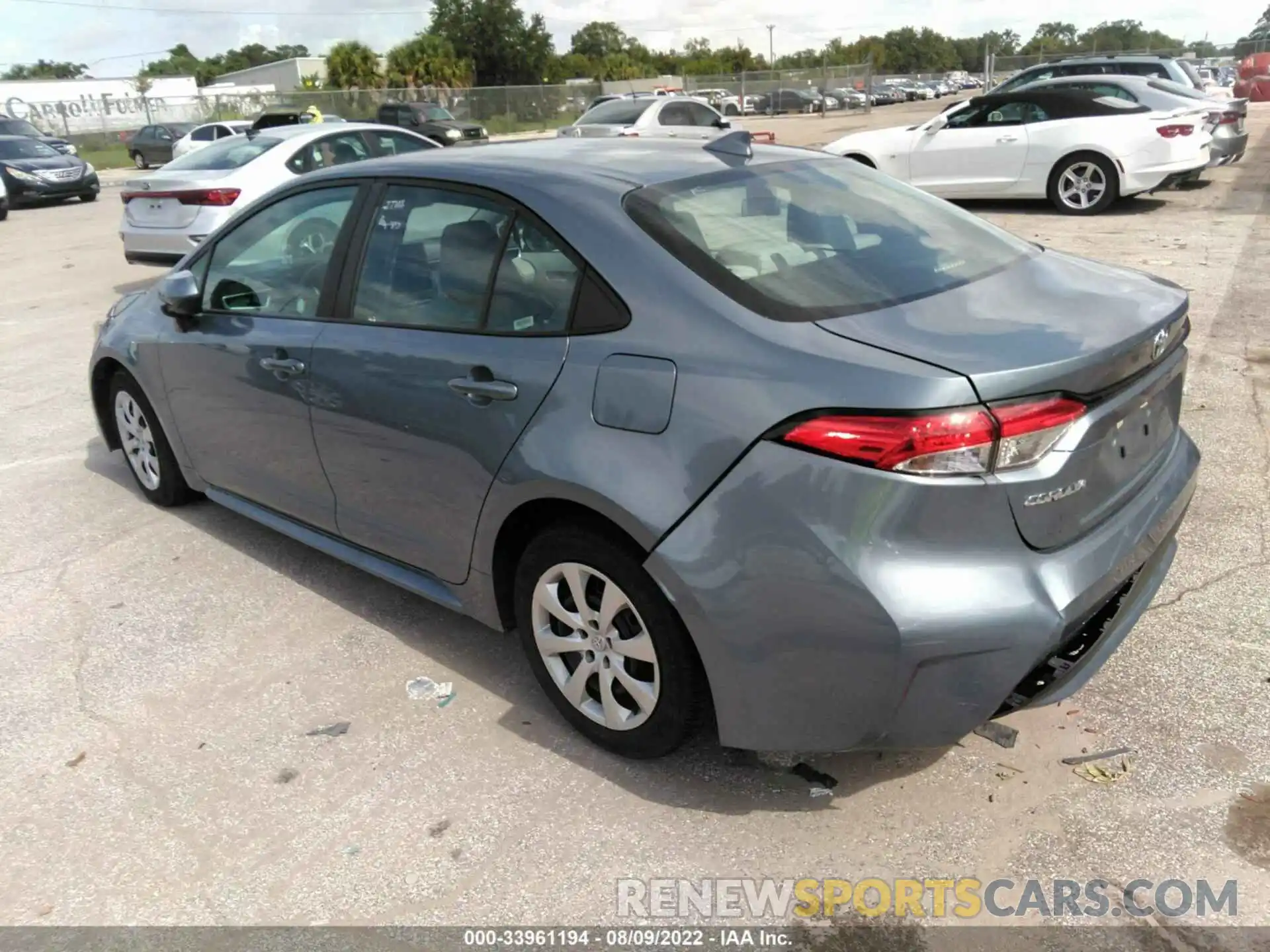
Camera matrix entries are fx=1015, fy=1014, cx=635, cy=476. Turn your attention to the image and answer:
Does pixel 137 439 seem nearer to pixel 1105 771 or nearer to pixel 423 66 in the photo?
pixel 1105 771

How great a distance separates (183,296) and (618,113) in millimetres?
14564

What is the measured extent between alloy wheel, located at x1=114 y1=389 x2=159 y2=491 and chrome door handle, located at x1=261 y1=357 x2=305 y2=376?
139 centimetres

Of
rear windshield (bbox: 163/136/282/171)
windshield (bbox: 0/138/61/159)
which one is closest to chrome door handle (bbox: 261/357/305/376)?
rear windshield (bbox: 163/136/282/171)

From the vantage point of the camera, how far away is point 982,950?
231 centimetres

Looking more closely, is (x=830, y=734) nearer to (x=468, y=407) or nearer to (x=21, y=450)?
(x=468, y=407)

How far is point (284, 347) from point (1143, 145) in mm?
11057

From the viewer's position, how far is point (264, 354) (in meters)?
3.83

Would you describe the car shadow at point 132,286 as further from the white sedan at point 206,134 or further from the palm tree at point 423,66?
the palm tree at point 423,66

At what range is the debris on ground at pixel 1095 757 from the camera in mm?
2885

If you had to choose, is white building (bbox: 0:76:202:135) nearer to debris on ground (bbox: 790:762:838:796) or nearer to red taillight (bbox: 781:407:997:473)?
debris on ground (bbox: 790:762:838:796)

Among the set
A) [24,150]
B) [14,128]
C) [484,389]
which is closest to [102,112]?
[14,128]

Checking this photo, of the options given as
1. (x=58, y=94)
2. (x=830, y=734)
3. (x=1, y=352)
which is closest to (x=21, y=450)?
(x=1, y=352)

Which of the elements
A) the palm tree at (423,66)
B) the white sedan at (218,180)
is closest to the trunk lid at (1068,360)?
the white sedan at (218,180)

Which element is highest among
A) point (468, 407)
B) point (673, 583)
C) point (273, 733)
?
point (468, 407)
